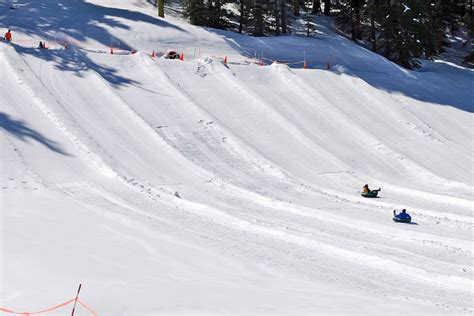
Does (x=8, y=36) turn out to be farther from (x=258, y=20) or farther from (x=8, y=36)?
(x=258, y=20)

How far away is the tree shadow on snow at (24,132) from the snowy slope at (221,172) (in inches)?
3.4

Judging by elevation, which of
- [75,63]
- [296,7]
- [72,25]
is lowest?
[75,63]

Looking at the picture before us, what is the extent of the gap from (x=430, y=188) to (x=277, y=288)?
10.3 meters

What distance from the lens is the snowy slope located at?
→ 8898 millimetres

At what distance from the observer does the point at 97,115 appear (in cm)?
2045

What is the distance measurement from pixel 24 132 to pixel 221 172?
237 inches

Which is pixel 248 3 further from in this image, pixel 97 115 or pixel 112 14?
pixel 97 115

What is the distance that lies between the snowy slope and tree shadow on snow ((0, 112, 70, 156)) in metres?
0.09

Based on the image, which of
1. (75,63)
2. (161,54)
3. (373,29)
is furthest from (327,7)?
(75,63)

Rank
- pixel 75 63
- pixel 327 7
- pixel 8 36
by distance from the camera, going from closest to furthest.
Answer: pixel 75 63, pixel 8 36, pixel 327 7

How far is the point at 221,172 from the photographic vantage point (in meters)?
17.8

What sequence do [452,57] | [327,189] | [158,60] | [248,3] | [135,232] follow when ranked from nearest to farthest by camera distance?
[135,232], [327,189], [158,60], [248,3], [452,57]

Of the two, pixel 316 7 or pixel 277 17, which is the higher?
pixel 316 7

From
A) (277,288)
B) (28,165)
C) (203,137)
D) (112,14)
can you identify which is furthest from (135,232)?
(112,14)
